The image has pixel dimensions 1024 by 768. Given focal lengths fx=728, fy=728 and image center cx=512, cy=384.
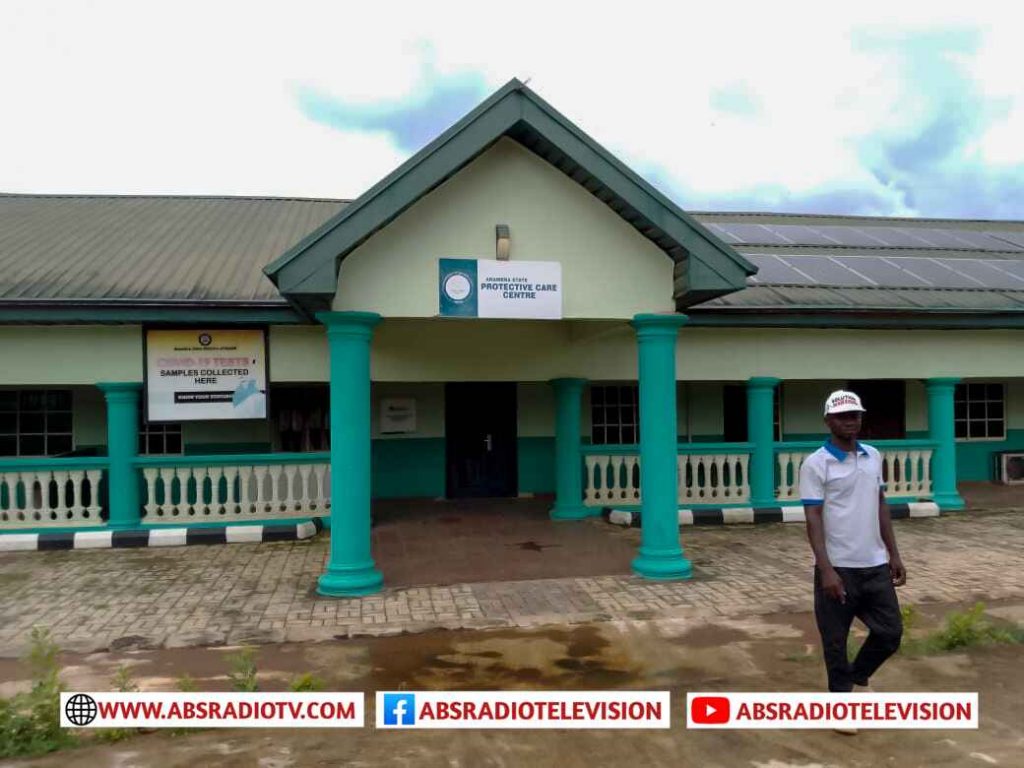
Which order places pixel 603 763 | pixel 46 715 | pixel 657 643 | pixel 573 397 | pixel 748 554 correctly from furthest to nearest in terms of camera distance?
pixel 573 397 → pixel 748 554 → pixel 657 643 → pixel 46 715 → pixel 603 763

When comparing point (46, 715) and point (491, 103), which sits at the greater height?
point (491, 103)

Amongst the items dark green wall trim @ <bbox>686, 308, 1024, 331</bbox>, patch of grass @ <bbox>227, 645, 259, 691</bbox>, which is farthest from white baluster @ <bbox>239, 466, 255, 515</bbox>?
dark green wall trim @ <bbox>686, 308, 1024, 331</bbox>

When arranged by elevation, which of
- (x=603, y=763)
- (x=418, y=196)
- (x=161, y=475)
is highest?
(x=418, y=196)

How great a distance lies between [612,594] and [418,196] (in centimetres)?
412

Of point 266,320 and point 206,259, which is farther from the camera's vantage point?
point 206,259

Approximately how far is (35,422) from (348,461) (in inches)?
297

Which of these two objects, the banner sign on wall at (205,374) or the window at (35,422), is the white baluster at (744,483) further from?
the window at (35,422)

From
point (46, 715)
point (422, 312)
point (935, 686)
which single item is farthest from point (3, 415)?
point (935, 686)

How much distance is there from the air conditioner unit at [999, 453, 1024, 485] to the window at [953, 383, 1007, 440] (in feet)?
1.45

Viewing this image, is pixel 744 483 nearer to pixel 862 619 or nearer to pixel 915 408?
pixel 915 408

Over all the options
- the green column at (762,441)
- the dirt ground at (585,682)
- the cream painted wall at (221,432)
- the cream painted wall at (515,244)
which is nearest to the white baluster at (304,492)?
the cream painted wall at (221,432)

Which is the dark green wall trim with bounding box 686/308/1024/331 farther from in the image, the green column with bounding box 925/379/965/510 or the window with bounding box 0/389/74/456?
the window with bounding box 0/389/74/456

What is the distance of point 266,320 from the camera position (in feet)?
31.0

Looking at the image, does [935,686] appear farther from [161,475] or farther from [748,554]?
[161,475]
